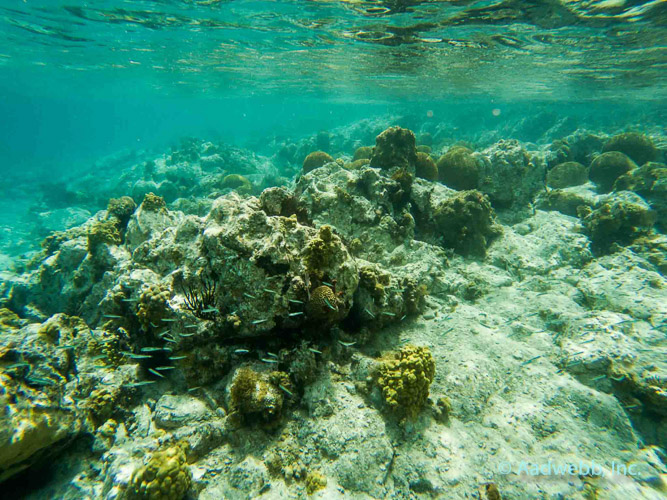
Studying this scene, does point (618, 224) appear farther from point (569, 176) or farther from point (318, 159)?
point (318, 159)

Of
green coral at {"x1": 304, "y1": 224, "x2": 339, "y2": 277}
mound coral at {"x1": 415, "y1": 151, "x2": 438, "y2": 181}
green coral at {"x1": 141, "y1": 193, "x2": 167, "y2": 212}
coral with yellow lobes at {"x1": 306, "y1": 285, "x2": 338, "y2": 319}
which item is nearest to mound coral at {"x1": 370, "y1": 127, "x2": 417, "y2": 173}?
mound coral at {"x1": 415, "y1": 151, "x2": 438, "y2": 181}

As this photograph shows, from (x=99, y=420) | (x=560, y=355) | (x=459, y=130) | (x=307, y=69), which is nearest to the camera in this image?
(x=99, y=420)

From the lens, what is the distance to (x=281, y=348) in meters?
4.82

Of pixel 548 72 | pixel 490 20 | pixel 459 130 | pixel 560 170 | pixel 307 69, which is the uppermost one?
pixel 490 20

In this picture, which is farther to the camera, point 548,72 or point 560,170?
point 548,72

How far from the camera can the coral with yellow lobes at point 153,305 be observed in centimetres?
482

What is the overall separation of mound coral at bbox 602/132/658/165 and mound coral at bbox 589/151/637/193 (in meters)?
2.60

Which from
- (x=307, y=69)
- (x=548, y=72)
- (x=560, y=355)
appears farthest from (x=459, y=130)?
(x=560, y=355)

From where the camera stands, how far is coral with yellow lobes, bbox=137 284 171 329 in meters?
4.82

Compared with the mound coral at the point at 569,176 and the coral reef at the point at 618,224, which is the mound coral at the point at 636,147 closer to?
the mound coral at the point at 569,176

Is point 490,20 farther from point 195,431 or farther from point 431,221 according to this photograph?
point 195,431

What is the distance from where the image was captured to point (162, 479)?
3.30 meters

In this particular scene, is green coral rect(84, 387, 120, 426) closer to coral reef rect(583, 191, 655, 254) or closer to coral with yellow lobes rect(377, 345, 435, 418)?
coral with yellow lobes rect(377, 345, 435, 418)

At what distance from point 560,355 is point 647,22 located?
63.0 feet
